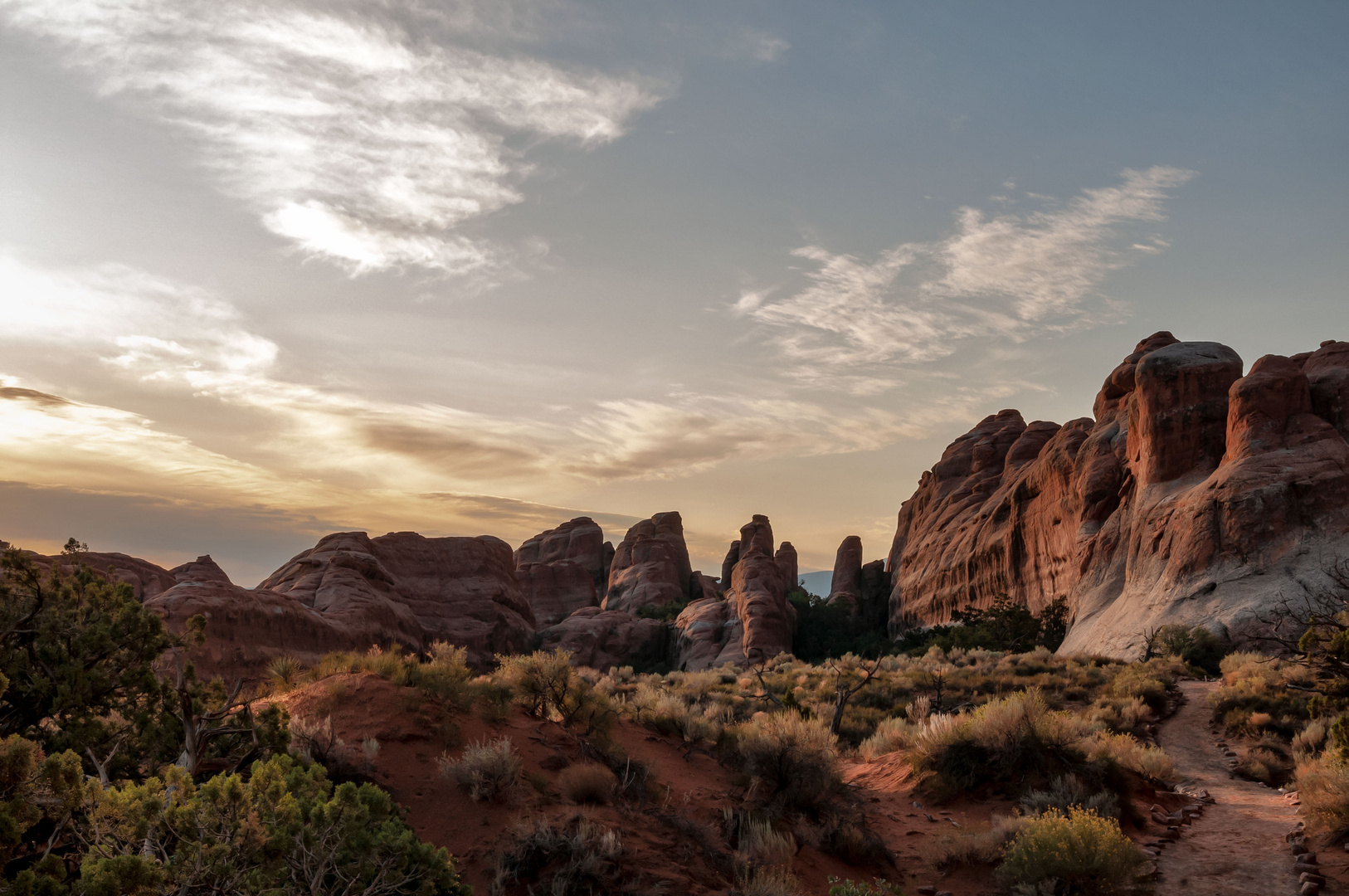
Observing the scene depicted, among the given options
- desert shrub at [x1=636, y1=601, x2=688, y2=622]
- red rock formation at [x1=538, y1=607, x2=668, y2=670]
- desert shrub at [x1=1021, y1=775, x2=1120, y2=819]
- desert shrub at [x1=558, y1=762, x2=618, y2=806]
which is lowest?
red rock formation at [x1=538, y1=607, x2=668, y2=670]

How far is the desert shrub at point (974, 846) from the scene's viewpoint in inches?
406

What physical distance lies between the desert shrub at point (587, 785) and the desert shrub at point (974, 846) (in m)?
4.63

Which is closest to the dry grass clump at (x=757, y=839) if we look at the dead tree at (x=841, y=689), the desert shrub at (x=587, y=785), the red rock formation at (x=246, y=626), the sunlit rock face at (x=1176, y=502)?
the desert shrub at (x=587, y=785)

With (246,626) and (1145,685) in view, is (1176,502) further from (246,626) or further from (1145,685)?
(246,626)

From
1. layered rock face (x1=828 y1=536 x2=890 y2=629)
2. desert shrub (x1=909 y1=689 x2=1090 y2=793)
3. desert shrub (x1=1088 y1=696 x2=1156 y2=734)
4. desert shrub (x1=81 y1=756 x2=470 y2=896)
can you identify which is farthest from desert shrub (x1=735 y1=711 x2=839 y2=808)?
layered rock face (x1=828 y1=536 x2=890 y2=629)

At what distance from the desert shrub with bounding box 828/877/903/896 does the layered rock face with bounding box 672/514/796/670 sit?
46.1 meters

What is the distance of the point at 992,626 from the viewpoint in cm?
4947

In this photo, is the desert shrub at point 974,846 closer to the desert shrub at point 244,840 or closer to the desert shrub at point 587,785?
the desert shrub at point 587,785

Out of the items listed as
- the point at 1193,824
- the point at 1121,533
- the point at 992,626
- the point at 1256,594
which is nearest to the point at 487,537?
the point at 992,626

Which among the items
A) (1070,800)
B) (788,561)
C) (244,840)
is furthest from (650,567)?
(244,840)

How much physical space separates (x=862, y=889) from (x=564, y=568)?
81017 mm

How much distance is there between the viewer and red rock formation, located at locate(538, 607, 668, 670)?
61125 mm

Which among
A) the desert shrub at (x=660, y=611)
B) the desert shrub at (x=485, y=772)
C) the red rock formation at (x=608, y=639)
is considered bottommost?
the red rock formation at (x=608, y=639)

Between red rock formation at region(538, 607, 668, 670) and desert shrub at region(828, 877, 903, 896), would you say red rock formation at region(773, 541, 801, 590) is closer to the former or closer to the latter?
red rock formation at region(538, 607, 668, 670)
